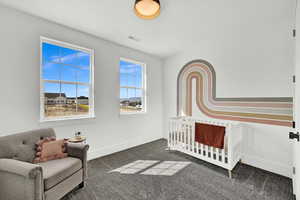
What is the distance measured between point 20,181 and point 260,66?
147 inches

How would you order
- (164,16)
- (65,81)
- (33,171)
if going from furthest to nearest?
(65,81), (164,16), (33,171)

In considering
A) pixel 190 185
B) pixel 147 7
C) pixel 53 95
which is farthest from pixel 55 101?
pixel 190 185

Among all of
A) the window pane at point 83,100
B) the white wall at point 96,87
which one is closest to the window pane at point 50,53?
the white wall at point 96,87

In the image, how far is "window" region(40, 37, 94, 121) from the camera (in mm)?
2408

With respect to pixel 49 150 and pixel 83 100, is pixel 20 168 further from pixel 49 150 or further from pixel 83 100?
pixel 83 100

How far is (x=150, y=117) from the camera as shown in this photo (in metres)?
4.07

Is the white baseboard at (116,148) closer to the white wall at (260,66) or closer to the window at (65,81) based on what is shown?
the window at (65,81)

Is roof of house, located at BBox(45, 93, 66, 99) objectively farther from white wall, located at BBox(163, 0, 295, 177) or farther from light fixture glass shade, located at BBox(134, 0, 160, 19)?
white wall, located at BBox(163, 0, 295, 177)

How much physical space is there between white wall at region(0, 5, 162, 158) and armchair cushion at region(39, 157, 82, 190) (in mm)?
880

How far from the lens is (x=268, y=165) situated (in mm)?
2408

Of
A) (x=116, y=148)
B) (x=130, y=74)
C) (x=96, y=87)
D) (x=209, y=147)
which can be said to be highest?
(x=130, y=74)

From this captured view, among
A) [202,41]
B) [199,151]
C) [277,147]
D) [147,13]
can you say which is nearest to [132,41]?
[147,13]

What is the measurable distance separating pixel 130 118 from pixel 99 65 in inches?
57.8

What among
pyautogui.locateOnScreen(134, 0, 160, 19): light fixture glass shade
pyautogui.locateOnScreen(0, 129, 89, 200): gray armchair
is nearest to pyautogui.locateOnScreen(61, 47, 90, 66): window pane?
pyautogui.locateOnScreen(0, 129, 89, 200): gray armchair
